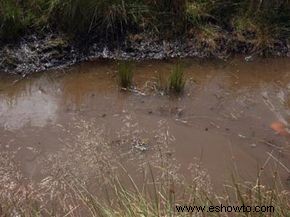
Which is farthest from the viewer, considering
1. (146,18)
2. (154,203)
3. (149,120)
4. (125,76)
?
(146,18)

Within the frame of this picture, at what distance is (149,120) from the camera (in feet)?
17.0

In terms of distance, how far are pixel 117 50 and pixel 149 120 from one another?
1428 millimetres

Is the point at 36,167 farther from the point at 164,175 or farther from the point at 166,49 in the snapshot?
the point at 166,49

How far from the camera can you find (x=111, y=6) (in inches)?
241

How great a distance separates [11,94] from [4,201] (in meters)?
1.89

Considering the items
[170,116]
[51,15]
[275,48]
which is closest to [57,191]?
[170,116]

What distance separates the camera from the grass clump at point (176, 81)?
5523mm

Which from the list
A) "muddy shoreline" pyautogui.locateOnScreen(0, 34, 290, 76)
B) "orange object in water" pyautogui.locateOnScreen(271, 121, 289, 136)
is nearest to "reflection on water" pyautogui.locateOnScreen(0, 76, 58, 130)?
"muddy shoreline" pyautogui.locateOnScreen(0, 34, 290, 76)

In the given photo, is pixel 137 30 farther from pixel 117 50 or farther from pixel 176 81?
pixel 176 81

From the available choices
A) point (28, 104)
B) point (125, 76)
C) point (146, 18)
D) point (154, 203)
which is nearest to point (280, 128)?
point (125, 76)

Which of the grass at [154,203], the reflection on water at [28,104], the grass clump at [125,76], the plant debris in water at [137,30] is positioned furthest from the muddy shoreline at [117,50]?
the grass at [154,203]

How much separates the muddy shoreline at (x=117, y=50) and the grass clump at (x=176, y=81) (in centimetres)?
79

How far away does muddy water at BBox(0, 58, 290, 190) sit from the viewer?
4.61 metres

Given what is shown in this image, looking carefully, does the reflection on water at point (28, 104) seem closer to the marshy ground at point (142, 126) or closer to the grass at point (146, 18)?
the marshy ground at point (142, 126)
